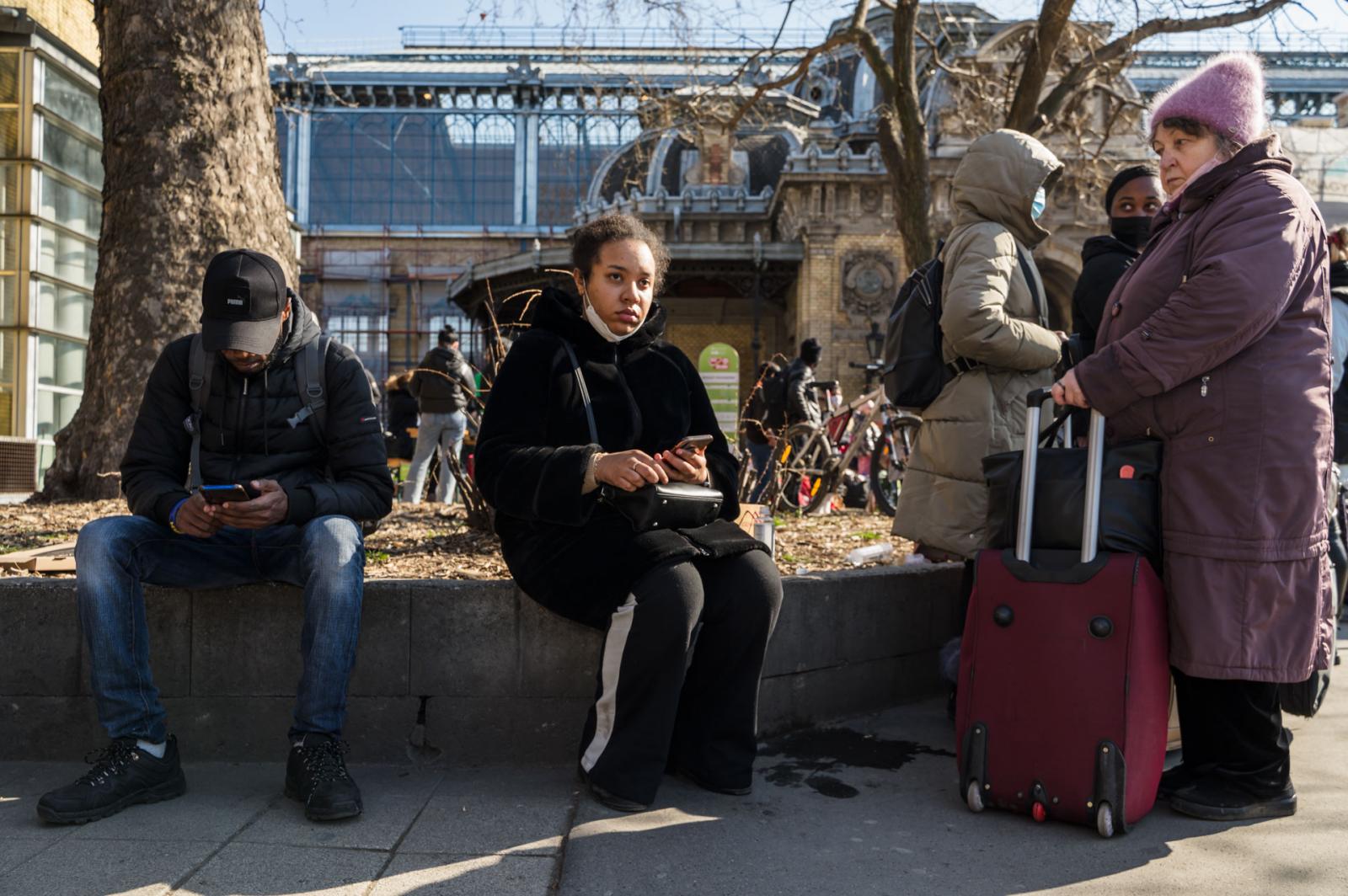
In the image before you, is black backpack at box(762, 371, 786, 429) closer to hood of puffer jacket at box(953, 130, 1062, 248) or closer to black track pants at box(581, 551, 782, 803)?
hood of puffer jacket at box(953, 130, 1062, 248)

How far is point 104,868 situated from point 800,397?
30.7ft

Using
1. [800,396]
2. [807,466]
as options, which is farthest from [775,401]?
[807,466]

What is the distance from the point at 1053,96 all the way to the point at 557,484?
974 cm

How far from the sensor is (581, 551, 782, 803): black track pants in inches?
133

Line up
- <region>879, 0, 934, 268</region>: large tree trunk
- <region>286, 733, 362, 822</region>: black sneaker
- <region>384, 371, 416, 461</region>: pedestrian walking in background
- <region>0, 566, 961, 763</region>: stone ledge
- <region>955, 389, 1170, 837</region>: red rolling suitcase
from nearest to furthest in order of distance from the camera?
<region>955, 389, 1170, 837</region>: red rolling suitcase → <region>286, 733, 362, 822</region>: black sneaker → <region>0, 566, 961, 763</region>: stone ledge → <region>879, 0, 934, 268</region>: large tree trunk → <region>384, 371, 416, 461</region>: pedestrian walking in background

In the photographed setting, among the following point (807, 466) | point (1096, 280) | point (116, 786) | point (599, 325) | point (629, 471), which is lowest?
point (116, 786)

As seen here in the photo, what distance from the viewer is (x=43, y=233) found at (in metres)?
14.9

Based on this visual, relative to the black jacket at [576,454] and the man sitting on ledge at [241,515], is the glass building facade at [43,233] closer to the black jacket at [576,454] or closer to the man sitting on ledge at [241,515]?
the man sitting on ledge at [241,515]

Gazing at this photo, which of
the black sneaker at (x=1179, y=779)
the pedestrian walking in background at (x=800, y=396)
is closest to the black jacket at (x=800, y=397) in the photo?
the pedestrian walking in background at (x=800, y=396)

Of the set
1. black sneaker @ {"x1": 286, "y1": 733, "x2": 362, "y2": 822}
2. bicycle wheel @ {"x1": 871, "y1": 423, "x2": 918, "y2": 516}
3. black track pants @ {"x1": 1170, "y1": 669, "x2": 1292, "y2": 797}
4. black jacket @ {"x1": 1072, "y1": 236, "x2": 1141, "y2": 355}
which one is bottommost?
black sneaker @ {"x1": 286, "y1": 733, "x2": 362, "y2": 822}

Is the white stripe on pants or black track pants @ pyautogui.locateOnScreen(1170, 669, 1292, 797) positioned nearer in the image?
black track pants @ pyautogui.locateOnScreen(1170, 669, 1292, 797)

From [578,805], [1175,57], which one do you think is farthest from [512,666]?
[1175,57]

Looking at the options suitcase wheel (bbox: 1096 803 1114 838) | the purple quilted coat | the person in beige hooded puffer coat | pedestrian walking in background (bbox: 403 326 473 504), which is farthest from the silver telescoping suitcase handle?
pedestrian walking in background (bbox: 403 326 473 504)

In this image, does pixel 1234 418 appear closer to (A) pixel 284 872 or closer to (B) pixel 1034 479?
(B) pixel 1034 479
